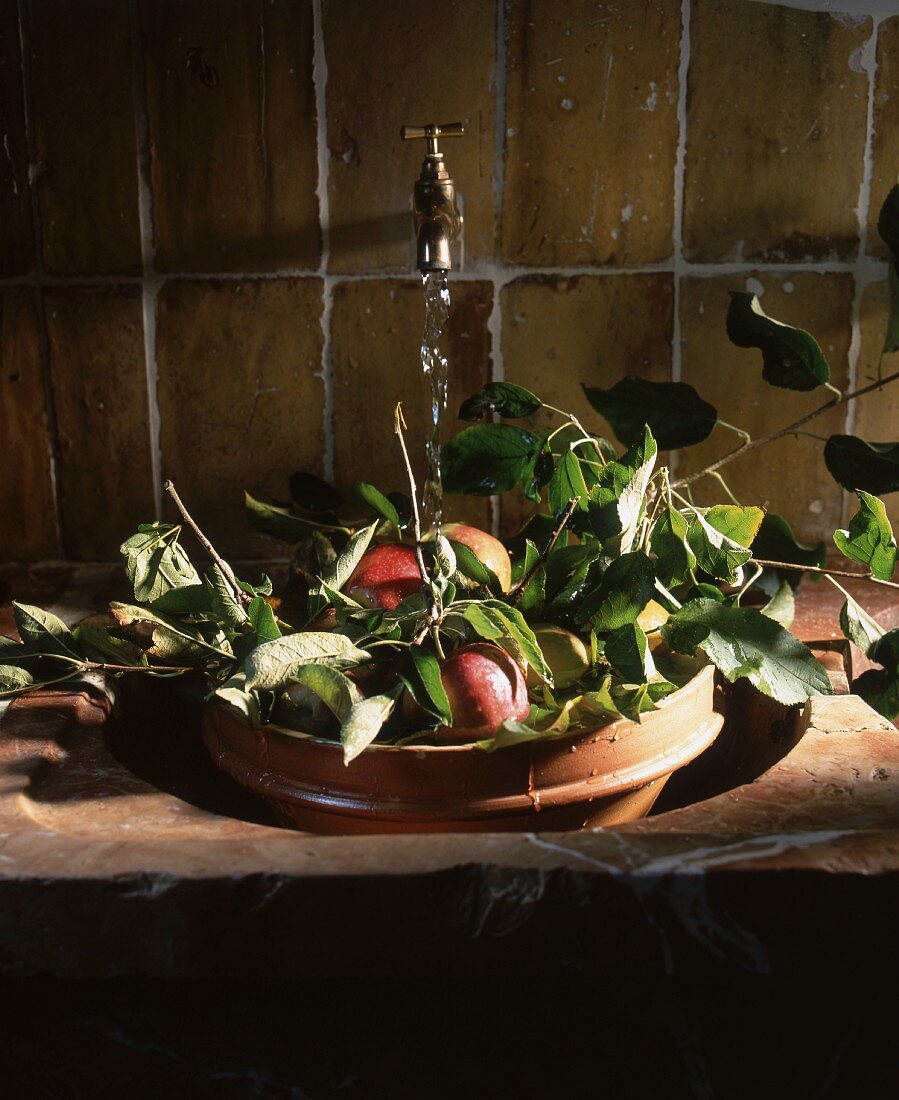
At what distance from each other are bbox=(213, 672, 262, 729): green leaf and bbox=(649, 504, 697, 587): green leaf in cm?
33

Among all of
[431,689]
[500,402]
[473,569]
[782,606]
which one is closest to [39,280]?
[500,402]

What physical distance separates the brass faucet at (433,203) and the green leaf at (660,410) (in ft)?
0.72

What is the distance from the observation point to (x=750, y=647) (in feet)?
2.69

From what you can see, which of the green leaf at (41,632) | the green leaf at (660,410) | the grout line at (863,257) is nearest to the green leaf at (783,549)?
the green leaf at (660,410)

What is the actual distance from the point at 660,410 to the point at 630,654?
1.46 ft

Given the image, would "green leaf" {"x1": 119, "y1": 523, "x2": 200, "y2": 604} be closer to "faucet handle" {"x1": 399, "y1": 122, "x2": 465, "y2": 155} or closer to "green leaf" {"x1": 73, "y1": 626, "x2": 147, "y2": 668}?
"green leaf" {"x1": 73, "y1": 626, "x2": 147, "y2": 668}

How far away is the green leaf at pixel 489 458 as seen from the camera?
1.04 metres

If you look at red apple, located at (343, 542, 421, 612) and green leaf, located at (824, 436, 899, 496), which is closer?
red apple, located at (343, 542, 421, 612)

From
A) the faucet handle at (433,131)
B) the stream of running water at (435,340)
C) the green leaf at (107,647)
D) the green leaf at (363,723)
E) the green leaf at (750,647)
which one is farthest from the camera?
the stream of running water at (435,340)

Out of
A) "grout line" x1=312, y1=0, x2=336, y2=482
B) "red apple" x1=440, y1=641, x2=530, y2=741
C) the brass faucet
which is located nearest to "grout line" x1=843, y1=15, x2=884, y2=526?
the brass faucet

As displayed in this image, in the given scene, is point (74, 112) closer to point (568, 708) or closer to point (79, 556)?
point (79, 556)

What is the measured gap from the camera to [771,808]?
2.48 ft

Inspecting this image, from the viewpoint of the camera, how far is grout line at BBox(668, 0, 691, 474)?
1218 mm

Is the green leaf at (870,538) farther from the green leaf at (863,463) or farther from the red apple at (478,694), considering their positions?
the red apple at (478,694)
